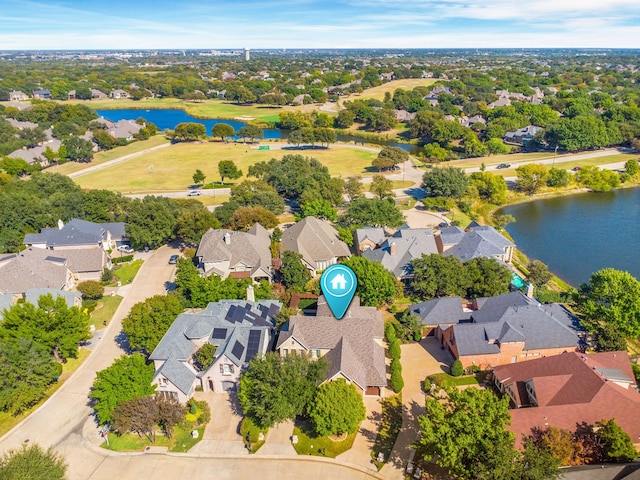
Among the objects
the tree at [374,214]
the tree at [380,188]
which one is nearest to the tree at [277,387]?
the tree at [374,214]

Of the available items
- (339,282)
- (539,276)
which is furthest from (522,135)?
(339,282)

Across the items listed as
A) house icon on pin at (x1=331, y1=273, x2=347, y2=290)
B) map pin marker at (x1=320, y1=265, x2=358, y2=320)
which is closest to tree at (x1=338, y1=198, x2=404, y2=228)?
map pin marker at (x1=320, y1=265, x2=358, y2=320)

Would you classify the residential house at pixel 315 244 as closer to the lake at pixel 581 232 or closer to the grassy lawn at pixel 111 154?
the lake at pixel 581 232

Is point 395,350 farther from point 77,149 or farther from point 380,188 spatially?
point 77,149

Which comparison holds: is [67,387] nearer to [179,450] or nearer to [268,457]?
[179,450]

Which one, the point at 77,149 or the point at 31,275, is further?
the point at 77,149

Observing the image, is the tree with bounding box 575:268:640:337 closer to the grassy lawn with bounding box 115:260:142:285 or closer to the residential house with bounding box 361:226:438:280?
the residential house with bounding box 361:226:438:280
